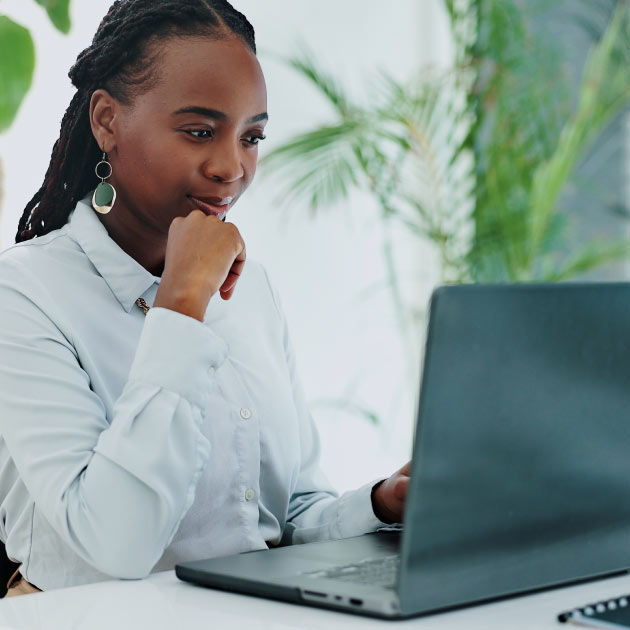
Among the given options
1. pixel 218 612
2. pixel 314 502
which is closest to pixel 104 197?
pixel 314 502

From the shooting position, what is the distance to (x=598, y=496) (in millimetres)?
872

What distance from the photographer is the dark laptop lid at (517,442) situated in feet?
2.37

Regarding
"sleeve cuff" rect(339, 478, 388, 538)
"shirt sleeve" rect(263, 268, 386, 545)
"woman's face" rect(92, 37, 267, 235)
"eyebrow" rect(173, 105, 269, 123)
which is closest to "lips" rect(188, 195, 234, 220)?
"woman's face" rect(92, 37, 267, 235)

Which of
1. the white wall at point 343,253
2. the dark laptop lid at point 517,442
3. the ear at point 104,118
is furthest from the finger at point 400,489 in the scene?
the white wall at point 343,253

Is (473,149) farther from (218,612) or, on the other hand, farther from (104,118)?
(218,612)

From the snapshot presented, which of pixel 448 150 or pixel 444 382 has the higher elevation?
pixel 448 150

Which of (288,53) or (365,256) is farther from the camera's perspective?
(365,256)

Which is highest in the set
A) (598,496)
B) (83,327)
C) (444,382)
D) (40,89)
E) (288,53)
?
(288,53)

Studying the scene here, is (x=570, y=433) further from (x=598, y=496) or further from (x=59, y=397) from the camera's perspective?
(x=59, y=397)

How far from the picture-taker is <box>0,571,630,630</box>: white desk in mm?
799

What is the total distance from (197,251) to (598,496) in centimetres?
56

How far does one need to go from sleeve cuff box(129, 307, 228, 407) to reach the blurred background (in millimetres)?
1710

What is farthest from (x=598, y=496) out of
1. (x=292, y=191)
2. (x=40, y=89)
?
(x=292, y=191)

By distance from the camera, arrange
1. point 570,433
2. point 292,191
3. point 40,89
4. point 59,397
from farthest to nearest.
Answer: point 292,191
point 40,89
point 59,397
point 570,433
